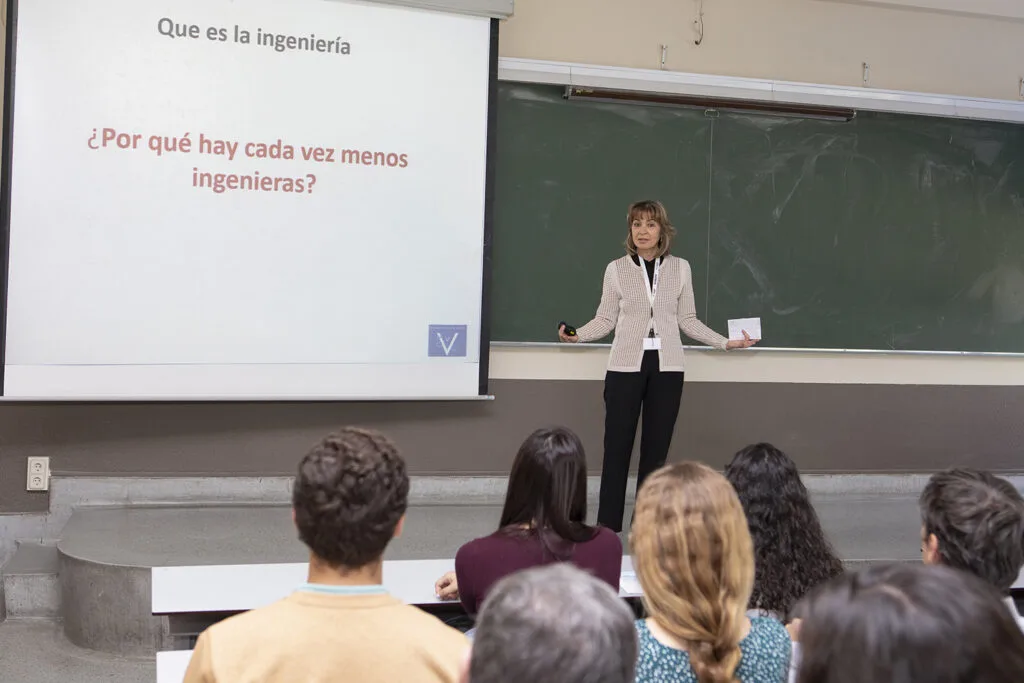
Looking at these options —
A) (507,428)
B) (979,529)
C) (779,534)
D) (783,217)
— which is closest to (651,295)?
(507,428)

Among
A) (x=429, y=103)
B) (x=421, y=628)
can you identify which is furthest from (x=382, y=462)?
(x=429, y=103)

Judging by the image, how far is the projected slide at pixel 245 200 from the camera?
3664mm

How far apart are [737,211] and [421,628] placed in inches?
151

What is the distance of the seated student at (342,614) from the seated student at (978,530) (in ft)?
2.68

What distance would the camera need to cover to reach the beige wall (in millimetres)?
4465

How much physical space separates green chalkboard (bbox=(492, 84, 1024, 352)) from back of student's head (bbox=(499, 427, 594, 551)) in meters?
2.49

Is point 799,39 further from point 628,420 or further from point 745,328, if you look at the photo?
point 628,420

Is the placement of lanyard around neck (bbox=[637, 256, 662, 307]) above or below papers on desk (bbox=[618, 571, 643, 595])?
above

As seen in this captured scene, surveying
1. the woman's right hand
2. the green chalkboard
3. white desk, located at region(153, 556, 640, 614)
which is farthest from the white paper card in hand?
the woman's right hand

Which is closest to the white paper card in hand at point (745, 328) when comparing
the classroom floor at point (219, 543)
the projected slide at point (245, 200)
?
the classroom floor at point (219, 543)

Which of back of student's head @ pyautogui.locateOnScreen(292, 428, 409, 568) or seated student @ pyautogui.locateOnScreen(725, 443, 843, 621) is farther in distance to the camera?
seated student @ pyautogui.locateOnScreen(725, 443, 843, 621)

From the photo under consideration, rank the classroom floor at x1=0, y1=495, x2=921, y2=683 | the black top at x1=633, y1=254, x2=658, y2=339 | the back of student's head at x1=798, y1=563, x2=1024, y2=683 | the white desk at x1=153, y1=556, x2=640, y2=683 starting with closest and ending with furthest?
the back of student's head at x1=798, y1=563, x2=1024, y2=683
the white desk at x1=153, y1=556, x2=640, y2=683
the classroom floor at x1=0, y1=495, x2=921, y2=683
the black top at x1=633, y1=254, x2=658, y2=339

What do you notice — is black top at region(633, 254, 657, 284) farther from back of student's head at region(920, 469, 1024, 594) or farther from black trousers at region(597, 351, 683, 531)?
back of student's head at region(920, 469, 1024, 594)

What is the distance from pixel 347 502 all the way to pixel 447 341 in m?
2.93
